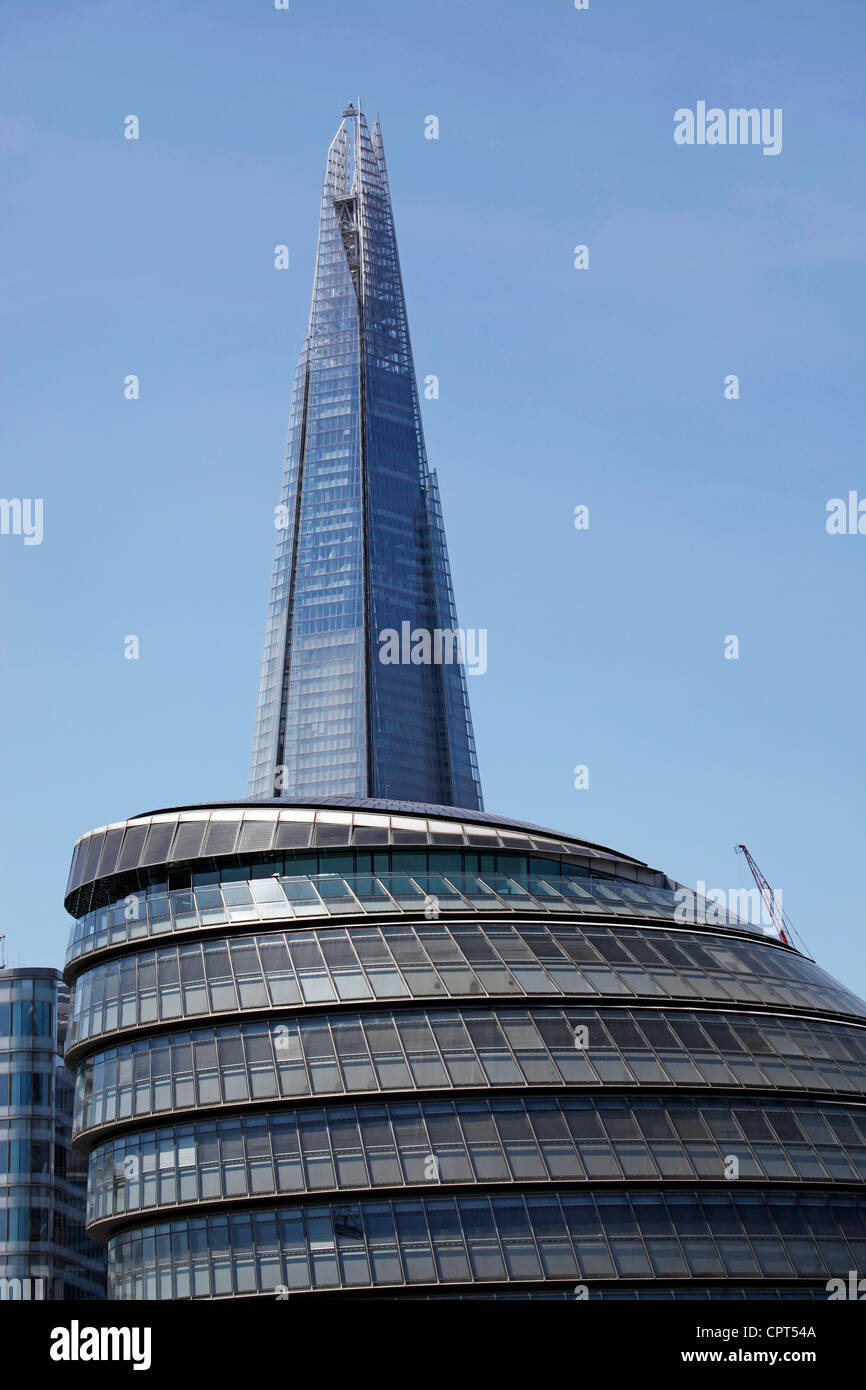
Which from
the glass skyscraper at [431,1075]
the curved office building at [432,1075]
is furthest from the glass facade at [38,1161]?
the glass skyscraper at [431,1075]

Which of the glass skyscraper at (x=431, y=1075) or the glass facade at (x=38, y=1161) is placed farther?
the glass facade at (x=38, y=1161)

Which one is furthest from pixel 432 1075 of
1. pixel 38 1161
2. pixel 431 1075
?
pixel 38 1161

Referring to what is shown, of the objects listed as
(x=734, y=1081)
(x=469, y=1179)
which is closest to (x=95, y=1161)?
(x=469, y=1179)

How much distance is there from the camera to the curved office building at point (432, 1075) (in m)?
80.9

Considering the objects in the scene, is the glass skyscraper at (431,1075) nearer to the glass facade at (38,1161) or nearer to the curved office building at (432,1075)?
the curved office building at (432,1075)

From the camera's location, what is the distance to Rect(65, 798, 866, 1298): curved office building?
266 ft

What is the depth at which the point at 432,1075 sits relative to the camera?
84.7 meters

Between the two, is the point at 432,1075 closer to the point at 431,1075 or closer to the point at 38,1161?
the point at 431,1075

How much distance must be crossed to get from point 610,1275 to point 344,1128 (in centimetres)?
1462

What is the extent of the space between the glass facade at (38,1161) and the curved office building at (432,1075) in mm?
21732

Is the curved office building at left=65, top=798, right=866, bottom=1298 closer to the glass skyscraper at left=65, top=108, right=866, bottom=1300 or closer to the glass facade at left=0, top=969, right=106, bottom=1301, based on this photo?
the glass skyscraper at left=65, top=108, right=866, bottom=1300

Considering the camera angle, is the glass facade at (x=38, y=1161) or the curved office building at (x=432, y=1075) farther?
the glass facade at (x=38, y=1161)

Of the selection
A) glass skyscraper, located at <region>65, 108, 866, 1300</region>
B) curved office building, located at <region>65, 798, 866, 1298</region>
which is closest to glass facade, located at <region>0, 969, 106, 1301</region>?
curved office building, located at <region>65, 798, 866, 1298</region>
